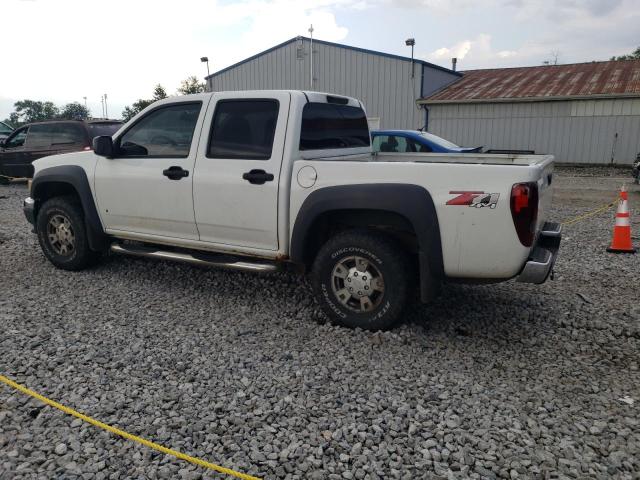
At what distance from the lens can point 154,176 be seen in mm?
4934

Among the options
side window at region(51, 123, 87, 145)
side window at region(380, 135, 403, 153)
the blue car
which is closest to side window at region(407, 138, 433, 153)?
the blue car

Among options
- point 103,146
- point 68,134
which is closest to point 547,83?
point 68,134

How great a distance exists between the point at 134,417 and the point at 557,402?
8.33 feet

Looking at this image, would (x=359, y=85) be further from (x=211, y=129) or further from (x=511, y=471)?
(x=511, y=471)

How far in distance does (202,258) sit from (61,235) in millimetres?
2068

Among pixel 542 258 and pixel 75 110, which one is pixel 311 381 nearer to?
pixel 542 258

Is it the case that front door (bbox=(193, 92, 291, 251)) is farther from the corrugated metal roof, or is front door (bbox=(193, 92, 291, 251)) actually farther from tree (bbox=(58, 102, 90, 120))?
tree (bbox=(58, 102, 90, 120))

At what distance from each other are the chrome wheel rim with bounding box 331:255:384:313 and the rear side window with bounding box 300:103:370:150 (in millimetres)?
1085

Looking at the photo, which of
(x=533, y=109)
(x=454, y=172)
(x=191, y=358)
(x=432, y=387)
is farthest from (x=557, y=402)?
(x=533, y=109)

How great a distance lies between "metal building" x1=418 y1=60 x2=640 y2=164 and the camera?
1922cm

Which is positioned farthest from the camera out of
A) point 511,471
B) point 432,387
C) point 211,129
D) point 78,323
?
point 211,129

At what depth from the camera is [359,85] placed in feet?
75.3

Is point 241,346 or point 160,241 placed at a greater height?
point 160,241

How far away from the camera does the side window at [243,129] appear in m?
4.43
